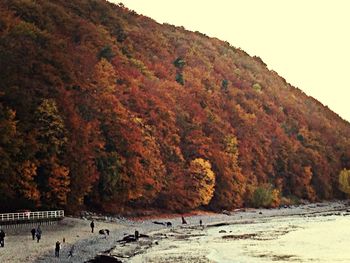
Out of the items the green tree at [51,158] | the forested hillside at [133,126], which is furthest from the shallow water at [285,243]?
the green tree at [51,158]

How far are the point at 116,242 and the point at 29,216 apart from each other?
10197mm

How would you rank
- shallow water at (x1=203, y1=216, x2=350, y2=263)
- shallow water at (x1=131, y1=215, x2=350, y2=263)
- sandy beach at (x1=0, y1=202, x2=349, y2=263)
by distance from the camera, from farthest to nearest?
shallow water at (x1=203, y1=216, x2=350, y2=263)
shallow water at (x1=131, y1=215, x2=350, y2=263)
sandy beach at (x1=0, y1=202, x2=349, y2=263)

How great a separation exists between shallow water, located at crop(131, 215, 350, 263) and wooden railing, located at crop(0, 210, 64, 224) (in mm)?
13057

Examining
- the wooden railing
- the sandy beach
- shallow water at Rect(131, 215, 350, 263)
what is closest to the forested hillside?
the wooden railing

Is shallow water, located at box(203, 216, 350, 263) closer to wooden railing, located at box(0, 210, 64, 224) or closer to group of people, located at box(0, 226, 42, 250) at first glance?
group of people, located at box(0, 226, 42, 250)

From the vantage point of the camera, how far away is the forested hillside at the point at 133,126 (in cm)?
7131

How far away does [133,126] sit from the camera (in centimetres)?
9888

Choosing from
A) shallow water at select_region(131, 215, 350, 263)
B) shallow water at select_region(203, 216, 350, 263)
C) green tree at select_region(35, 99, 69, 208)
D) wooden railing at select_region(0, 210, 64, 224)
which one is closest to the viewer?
shallow water at select_region(131, 215, 350, 263)

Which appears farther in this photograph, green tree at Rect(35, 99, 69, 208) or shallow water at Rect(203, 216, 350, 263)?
green tree at Rect(35, 99, 69, 208)

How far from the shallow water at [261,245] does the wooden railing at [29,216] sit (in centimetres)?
1306

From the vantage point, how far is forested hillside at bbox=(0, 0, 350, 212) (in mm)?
71312

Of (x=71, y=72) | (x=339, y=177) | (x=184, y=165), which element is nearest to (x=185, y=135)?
(x=184, y=165)

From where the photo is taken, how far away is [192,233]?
7038cm

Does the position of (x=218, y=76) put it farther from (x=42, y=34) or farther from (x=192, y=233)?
(x=192, y=233)
